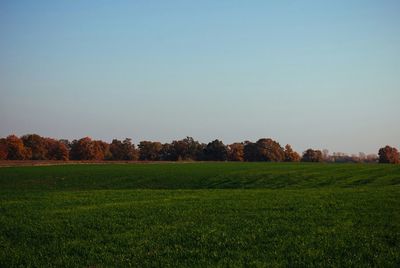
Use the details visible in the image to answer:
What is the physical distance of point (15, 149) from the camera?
142625 mm

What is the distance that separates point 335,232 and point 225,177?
44.6m

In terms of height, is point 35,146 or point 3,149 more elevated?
point 35,146

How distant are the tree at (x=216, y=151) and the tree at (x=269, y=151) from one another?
1685 centimetres

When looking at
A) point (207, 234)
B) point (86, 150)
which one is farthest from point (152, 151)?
point (207, 234)

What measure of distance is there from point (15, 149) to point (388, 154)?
14511 cm

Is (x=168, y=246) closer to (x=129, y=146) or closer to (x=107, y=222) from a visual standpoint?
(x=107, y=222)

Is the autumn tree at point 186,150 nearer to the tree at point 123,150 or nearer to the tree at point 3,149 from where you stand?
the tree at point 123,150

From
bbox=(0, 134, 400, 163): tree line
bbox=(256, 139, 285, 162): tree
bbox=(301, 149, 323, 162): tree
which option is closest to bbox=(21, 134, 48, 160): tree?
bbox=(0, 134, 400, 163): tree line

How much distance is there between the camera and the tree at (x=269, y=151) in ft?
569

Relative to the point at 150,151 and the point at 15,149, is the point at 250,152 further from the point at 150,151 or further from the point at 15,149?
the point at 15,149

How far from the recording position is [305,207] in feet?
66.7

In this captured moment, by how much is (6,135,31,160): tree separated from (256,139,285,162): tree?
94.5m

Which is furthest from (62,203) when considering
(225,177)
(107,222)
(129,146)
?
(129,146)

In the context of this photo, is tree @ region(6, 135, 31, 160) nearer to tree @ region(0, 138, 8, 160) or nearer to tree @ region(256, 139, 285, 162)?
tree @ region(0, 138, 8, 160)
